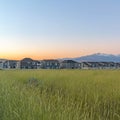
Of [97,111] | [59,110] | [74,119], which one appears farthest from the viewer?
[97,111]

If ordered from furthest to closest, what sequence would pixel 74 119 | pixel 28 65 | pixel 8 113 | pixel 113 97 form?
pixel 28 65 < pixel 113 97 < pixel 8 113 < pixel 74 119

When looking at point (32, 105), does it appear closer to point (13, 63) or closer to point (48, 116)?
point (48, 116)

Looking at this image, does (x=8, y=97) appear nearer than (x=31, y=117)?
No

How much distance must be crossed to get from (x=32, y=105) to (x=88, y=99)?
13.3 feet

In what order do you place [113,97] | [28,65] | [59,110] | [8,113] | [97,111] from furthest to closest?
[28,65] < [113,97] < [97,111] < [8,113] < [59,110]

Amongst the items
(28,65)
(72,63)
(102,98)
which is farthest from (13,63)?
(102,98)

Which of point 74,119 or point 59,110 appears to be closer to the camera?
point 74,119

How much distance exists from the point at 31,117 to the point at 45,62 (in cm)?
9366

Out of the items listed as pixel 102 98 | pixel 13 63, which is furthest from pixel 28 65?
pixel 102 98

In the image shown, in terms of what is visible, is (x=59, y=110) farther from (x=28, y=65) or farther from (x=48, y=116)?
(x=28, y=65)

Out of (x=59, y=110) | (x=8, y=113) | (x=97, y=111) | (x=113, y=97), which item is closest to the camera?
(x=59, y=110)

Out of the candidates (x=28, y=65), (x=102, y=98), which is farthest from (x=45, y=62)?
(x=102, y=98)

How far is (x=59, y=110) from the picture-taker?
571cm

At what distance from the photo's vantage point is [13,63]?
97438 millimetres
